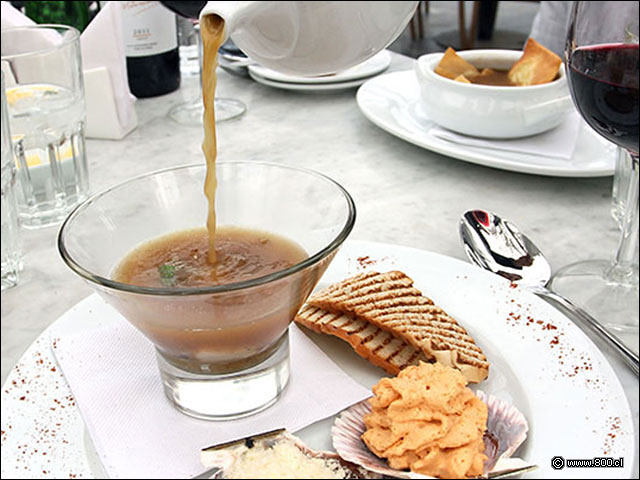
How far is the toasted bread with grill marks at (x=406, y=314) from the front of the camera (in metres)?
0.76

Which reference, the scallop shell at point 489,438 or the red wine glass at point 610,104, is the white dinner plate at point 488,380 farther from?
the red wine glass at point 610,104

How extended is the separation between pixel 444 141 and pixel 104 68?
0.60 meters

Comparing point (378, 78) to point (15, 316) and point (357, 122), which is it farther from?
point (15, 316)

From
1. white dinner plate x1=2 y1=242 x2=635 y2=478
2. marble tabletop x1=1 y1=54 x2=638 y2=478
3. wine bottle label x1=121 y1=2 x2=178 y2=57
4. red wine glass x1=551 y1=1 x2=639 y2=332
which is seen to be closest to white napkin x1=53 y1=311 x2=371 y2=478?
white dinner plate x1=2 y1=242 x2=635 y2=478

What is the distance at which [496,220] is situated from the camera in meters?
1.05

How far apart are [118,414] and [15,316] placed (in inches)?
11.3

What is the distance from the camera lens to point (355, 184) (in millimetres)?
1243

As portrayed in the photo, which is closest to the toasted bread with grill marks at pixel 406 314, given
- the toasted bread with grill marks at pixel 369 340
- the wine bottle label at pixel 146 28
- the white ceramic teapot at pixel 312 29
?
the toasted bread with grill marks at pixel 369 340

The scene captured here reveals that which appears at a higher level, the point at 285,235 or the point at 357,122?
the point at 285,235

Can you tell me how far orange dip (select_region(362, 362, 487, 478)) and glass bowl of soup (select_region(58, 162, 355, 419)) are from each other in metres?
0.12

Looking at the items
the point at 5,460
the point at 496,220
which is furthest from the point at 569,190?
the point at 5,460

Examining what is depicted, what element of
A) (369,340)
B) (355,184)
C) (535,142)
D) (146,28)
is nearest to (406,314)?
(369,340)

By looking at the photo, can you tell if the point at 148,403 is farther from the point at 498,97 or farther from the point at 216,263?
the point at 498,97

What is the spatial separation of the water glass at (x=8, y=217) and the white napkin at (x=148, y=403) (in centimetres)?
23
